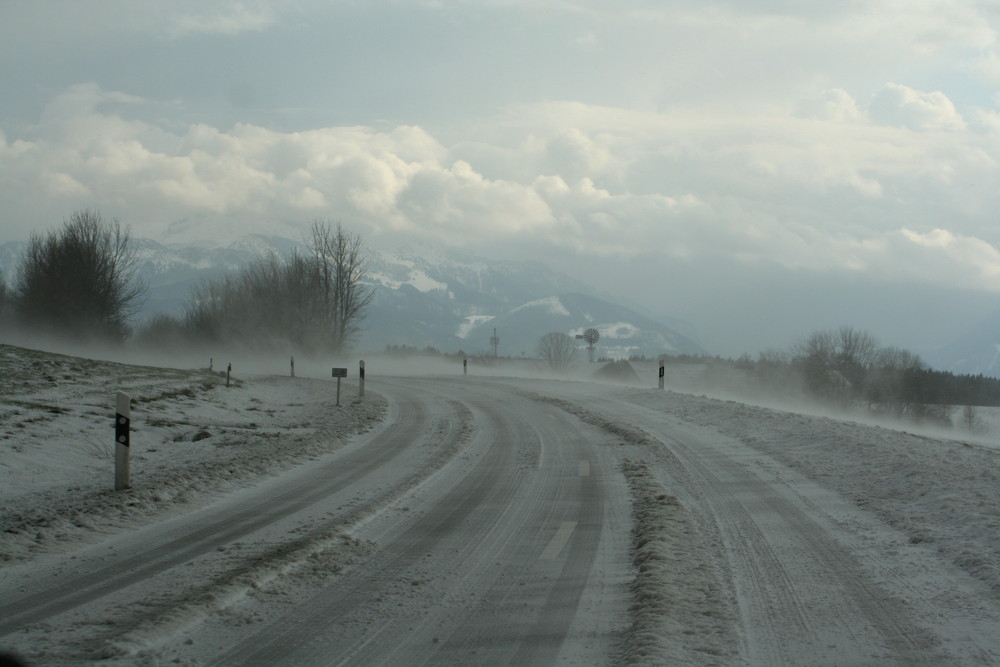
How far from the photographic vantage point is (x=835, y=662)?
14.0 ft

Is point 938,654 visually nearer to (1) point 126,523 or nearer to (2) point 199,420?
(1) point 126,523

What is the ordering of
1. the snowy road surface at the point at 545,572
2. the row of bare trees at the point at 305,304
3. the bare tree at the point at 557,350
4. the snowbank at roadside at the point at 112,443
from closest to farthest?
the snowy road surface at the point at 545,572
the snowbank at roadside at the point at 112,443
the row of bare trees at the point at 305,304
the bare tree at the point at 557,350

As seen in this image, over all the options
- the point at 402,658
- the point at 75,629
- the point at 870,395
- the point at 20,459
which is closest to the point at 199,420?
the point at 20,459

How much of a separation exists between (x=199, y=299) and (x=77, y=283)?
89.5 feet

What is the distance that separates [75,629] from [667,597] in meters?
3.80

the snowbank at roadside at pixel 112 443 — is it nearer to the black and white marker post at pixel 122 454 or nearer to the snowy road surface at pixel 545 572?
the black and white marker post at pixel 122 454

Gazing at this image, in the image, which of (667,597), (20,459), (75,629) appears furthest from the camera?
(20,459)

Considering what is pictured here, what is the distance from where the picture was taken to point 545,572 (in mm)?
5984

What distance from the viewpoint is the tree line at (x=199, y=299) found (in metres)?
54.0

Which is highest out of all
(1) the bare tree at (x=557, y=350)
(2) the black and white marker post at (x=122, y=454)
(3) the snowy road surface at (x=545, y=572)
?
(1) the bare tree at (x=557, y=350)

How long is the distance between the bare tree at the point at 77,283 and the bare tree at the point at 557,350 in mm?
47994

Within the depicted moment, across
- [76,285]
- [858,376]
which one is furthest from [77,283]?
[858,376]

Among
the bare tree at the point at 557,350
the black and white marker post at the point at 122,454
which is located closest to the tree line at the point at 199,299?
the bare tree at the point at 557,350

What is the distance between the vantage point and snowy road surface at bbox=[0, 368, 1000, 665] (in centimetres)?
445
